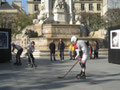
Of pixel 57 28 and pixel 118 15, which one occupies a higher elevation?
pixel 118 15

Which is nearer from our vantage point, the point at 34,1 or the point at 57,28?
the point at 57,28

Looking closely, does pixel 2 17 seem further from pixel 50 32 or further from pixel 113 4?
pixel 113 4

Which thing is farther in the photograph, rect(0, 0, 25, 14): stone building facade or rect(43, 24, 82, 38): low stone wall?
rect(0, 0, 25, 14): stone building facade

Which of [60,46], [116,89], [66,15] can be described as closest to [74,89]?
[116,89]

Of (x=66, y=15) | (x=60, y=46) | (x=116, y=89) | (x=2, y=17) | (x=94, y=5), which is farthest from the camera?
(x=94, y=5)

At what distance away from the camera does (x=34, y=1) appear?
110m

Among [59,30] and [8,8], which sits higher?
[8,8]

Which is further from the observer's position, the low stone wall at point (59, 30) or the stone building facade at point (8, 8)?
the stone building facade at point (8, 8)

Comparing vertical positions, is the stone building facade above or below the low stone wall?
above

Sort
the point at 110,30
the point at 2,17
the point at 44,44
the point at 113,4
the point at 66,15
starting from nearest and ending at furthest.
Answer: the point at 110,30
the point at 44,44
the point at 66,15
the point at 2,17
the point at 113,4

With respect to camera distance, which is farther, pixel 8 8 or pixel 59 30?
pixel 8 8

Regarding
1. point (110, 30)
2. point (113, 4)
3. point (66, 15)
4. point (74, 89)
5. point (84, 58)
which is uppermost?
point (113, 4)

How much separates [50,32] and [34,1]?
8577 centimetres

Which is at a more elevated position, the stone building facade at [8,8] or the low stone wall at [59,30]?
the stone building facade at [8,8]
